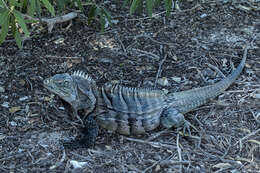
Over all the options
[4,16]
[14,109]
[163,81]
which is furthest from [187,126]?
[4,16]

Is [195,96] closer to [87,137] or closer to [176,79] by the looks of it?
[176,79]

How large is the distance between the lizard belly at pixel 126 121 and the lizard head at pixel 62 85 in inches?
14.1

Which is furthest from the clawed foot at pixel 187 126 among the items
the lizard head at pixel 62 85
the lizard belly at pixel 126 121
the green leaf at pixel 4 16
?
the green leaf at pixel 4 16

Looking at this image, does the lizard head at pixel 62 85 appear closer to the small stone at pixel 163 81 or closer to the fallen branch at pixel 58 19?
the small stone at pixel 163 81

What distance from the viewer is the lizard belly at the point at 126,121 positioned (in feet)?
12.6

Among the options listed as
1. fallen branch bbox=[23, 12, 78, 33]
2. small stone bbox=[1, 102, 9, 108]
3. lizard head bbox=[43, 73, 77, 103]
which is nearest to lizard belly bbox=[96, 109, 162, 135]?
lizard head bbox=[43, 73, 77, 103]

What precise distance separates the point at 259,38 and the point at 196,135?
2.13m

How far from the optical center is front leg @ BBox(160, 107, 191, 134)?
12.9ft

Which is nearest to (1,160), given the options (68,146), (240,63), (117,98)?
(68,146)

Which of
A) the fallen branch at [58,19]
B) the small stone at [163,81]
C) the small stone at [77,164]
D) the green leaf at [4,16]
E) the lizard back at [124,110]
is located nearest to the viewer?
the green leaf at [4,16]

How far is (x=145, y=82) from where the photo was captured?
4633 millimetres

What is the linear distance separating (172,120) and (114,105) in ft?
1.89

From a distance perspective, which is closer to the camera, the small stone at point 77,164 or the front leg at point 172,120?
the small stone at point 77,164

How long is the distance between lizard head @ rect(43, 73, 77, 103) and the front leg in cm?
90
